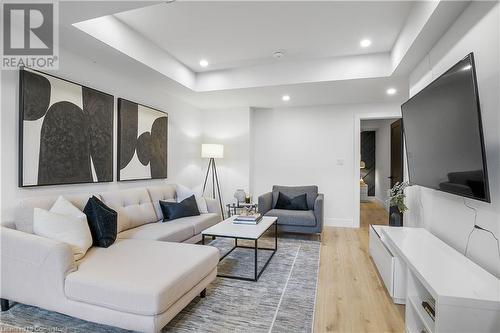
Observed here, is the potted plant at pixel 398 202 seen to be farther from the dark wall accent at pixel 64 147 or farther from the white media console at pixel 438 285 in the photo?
the dark wall accent at pixel 64 147

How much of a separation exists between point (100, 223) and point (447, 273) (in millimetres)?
2572

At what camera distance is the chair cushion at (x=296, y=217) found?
12.6ft

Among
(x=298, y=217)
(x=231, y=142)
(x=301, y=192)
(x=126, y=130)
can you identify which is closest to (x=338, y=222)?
(x=301, y=192)

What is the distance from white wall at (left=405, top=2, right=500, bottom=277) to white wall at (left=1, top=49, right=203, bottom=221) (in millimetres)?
3326

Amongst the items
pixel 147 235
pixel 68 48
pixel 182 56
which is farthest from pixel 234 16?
pixel 147 235

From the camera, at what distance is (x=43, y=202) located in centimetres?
225

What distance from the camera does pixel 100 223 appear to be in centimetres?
231

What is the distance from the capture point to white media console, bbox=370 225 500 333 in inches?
49.5

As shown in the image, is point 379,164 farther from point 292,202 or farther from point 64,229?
point 64,229

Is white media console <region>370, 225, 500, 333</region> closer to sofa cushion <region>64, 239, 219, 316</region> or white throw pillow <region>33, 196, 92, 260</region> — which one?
sofa cushion <region>64, 239, 219, 316</region>

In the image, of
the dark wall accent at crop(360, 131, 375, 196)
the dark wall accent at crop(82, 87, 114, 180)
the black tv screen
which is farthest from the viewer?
the dark wall accent at crop(360, 131, 375, 196)

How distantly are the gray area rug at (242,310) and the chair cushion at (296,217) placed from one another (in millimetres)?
964

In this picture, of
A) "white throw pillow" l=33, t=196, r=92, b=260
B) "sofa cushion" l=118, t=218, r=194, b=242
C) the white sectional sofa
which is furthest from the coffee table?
"white throw pillow" l=33, t=196, r=92, b=260

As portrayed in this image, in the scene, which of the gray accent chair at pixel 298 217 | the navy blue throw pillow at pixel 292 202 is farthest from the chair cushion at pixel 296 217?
the navy blue throw pillow at pixel 292 202
